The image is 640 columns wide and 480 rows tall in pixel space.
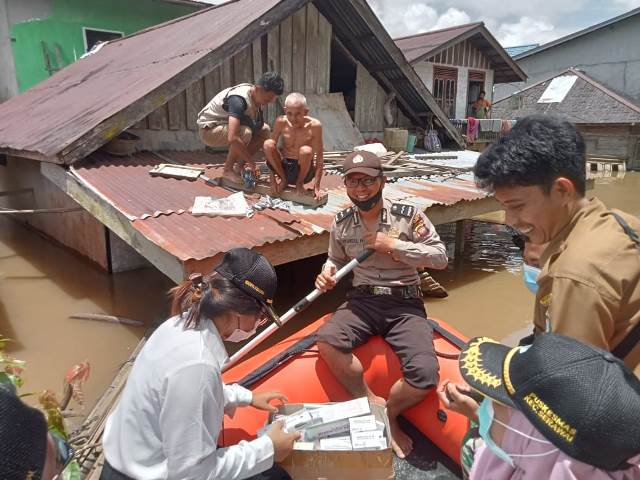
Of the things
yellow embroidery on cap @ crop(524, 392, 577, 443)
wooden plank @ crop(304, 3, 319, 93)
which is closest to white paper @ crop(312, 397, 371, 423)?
yellow embroidery on cap @ crop(524, 392, 577, 443)

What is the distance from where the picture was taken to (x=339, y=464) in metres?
2.21

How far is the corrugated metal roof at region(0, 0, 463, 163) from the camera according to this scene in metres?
5.79

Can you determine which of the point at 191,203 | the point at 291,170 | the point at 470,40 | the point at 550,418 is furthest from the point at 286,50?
the point at 470,40

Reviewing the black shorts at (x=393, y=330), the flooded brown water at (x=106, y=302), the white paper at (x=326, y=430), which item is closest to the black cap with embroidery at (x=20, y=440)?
the white paper at (x=326, y=430)

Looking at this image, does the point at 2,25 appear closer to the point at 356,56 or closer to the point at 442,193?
the point at 356,56

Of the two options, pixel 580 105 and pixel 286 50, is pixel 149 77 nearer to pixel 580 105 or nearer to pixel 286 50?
pixel 286 50

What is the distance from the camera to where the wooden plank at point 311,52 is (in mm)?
8289

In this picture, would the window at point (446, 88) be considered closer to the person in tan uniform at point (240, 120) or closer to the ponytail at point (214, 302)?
the person in tan uniform at point (240, 120)

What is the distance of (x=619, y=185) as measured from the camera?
56.7 feet

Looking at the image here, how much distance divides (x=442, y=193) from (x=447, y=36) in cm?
1249

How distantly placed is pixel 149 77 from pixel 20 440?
673 cm

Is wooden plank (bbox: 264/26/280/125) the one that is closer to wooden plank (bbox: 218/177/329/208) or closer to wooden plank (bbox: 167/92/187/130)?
wooden plank (bbox: 167/92/187/130)

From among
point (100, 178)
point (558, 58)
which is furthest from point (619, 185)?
point (100, 178)

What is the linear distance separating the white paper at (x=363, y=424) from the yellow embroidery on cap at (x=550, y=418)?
1.30 m
